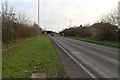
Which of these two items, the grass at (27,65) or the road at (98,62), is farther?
the road at (98,62)

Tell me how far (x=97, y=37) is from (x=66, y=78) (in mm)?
44718

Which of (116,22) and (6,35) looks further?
(116,22)

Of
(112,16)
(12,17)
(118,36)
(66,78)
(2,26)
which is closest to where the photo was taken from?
(66,78)

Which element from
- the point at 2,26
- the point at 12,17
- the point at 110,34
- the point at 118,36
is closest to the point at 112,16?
the point at 110,34

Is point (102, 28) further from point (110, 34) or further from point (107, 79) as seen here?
point (107, 79)

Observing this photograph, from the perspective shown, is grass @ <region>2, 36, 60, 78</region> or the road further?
the road

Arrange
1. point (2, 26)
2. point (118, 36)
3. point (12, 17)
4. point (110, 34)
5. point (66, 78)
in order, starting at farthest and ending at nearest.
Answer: point (110, 34), point (118, 36), point (12, 17), point (2, 26), point (66, 78)

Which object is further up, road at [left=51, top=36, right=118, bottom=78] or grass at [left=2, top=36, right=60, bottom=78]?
grass at [left=2, top=36, right=60, bottom=78]

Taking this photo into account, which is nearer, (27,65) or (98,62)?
(27,65)

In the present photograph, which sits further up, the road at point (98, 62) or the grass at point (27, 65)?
the grass at point (27, 65)

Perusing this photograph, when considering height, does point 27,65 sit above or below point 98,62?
above

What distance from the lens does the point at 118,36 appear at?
1644 inches

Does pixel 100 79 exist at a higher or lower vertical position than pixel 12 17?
lower

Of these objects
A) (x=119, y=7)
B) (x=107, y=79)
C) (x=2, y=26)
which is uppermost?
(x=119, y=7)
